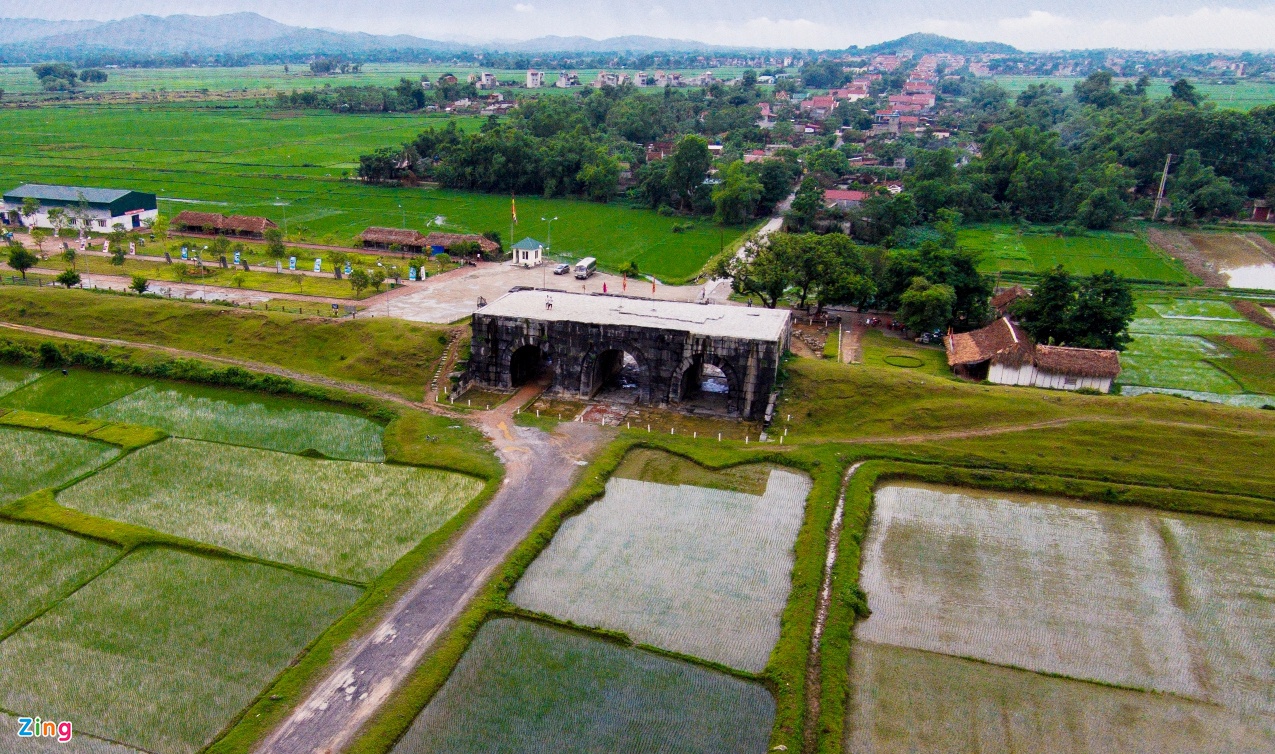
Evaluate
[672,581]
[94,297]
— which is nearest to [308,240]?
[94,297]

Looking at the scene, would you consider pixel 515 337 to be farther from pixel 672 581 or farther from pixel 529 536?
pixel 672 581

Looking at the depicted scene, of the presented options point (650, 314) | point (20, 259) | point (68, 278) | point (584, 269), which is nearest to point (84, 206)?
point (20, 259)

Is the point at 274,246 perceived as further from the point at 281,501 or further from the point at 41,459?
the point at 281,501

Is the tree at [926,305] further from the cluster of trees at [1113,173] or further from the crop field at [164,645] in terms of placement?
the crop field at [164,645]

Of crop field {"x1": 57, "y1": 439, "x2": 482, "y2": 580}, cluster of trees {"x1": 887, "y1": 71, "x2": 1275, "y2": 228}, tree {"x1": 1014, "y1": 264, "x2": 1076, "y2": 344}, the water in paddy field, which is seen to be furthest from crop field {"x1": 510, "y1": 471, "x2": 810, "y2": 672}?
cluster of trees {"x1": 887, "y1": 71, "x2": 1275, "y2": 228}

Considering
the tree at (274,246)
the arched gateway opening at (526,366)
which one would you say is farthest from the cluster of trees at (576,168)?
the arched gateway opening at (526,366)
